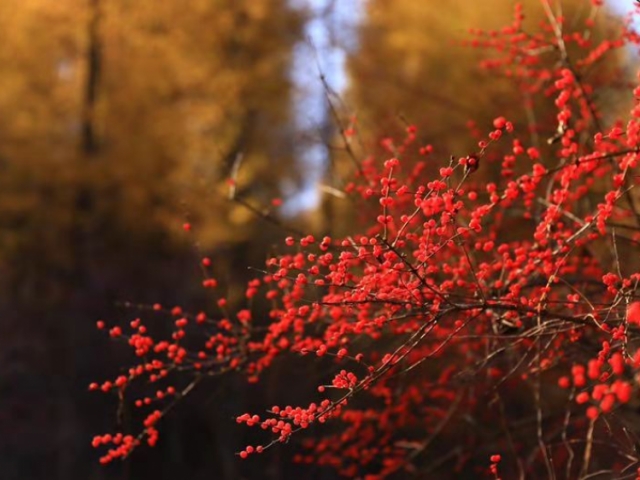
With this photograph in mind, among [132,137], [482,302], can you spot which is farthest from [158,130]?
[482,302]

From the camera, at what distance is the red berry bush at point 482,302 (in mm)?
2730

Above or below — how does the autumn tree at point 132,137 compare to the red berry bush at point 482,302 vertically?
above

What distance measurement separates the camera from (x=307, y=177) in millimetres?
11516

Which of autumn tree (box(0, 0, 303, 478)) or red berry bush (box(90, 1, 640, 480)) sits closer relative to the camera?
red berry bush (box(90, 1, 640, 480))

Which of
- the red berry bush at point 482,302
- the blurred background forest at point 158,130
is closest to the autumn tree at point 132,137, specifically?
the blurred background forest at point 158,130

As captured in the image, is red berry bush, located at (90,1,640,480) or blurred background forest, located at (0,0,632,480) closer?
red berry bush, located at (90,1,640,480)

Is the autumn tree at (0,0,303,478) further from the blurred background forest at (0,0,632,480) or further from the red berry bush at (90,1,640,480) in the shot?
the red berry bush at (90,1,640,480)

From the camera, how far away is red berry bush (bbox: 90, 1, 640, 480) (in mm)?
2730

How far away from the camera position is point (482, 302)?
2750 millimetres

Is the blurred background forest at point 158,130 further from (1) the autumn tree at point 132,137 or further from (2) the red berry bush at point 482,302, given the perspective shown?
(2) the red berry bush at point 482,302

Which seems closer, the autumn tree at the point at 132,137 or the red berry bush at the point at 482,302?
→ the red berry bush at the point at 482,302

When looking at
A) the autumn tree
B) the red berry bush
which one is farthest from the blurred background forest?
the red berry bush

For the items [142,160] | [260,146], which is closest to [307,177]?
[260,146]

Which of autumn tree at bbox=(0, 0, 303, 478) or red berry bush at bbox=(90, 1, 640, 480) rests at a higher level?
autumn tree at bbox=(0, 0, 303, 478)
